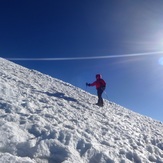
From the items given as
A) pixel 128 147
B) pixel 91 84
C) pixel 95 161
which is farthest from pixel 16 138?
pixel 91 84

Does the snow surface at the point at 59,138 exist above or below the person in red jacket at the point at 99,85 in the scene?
below

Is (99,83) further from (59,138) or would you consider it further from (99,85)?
(59,138)

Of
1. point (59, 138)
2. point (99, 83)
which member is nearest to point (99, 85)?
point (99, 83)

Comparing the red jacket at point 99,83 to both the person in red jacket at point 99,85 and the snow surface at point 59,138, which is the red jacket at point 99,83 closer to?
the person in red jacket at point 99,85

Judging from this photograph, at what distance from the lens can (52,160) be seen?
659cm

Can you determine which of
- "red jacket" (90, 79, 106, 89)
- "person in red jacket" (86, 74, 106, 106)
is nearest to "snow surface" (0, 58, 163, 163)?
"person in red jacket" (86, 74, 106, 106)

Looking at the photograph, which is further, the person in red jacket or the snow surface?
the person in red jacket

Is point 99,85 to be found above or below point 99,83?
below

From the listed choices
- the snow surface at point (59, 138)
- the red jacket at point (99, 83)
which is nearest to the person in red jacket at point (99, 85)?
the red jacket at point (99, 83)

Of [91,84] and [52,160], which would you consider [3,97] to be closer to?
[52,160]

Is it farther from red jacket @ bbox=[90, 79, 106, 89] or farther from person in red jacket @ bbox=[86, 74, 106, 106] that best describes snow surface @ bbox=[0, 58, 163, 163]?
red jacket @ bbox=[90, 79, 106, 89]

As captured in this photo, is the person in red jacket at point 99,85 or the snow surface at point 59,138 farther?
the person in red jacket at point 99,85

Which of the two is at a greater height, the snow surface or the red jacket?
the red jacket

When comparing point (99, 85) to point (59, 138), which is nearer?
point (59, 138)
